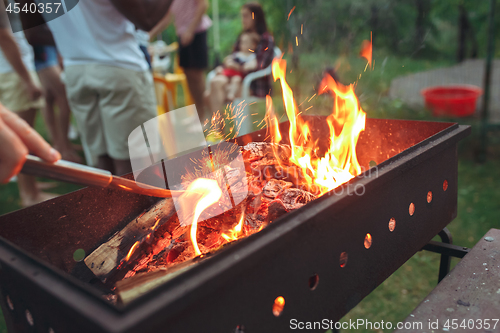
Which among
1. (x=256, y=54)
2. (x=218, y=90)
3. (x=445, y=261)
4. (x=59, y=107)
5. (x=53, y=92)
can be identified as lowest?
(x=445, y=261)

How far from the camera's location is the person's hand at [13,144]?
559 mm

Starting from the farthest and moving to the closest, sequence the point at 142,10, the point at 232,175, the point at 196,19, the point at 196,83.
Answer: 1. the point at 196,83
2. the point at 196,19
3. the point at 142,10
4. the point at 232,175

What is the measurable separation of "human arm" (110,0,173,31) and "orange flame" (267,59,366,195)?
2.11 feet

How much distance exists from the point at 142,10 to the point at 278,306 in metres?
1.40

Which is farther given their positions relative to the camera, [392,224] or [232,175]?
[232,175]

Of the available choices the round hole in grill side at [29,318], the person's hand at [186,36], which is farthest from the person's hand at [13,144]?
the person's hand at [186,36]

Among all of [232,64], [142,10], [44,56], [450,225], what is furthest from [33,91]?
[450,225]

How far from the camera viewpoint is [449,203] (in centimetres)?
126

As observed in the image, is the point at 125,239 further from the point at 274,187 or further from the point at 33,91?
the point at 33,91

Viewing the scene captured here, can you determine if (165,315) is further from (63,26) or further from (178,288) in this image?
(63,26)

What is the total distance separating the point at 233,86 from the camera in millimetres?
4184

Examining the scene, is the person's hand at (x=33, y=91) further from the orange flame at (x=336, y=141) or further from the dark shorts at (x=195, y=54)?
the orange flame at (x=336, y=141)

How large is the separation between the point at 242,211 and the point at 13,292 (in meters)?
0.58

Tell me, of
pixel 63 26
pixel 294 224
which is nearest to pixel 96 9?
pixel 63 26
